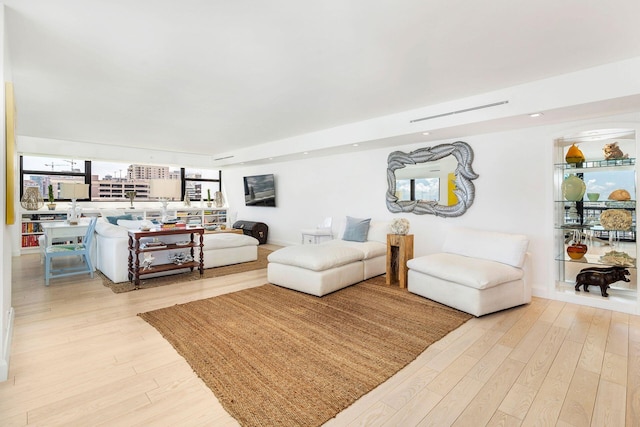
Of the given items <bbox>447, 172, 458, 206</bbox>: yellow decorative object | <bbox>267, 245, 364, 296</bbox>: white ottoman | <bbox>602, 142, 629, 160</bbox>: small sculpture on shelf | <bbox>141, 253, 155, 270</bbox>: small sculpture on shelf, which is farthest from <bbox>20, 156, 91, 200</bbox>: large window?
<bbox>602, 142, 629, 160</bbox>: small sculpture on shelf

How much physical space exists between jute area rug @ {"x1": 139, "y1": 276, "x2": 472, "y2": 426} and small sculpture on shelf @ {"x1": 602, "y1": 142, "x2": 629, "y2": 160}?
245 cm

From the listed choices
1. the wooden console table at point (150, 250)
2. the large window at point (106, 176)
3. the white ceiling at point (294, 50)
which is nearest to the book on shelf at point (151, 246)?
the wooden console table at point (150, 250)

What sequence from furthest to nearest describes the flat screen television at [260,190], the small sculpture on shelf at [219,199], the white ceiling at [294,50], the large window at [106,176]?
the small sculpture on shelf at [219,199], the flat screen television at [260,190], the large window at [106,176], the white ceiling at [294,50]

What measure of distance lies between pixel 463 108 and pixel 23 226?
8.32 m

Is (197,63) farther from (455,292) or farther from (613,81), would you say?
(613,81)

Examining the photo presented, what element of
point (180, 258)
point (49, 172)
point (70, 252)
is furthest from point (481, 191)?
point (49, 172)

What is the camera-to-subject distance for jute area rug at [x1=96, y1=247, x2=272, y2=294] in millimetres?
4074

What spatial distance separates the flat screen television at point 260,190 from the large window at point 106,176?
152 cm

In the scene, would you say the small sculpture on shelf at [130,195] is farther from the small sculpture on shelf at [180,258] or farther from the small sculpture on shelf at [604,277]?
the small sculpture on shelf at [604,277]

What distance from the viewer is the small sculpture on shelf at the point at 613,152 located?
135 inches

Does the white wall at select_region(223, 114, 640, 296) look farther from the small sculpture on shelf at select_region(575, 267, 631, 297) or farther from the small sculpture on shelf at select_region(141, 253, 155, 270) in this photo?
the small sculpture on shelf at select_region(141, 253, 155, 270)

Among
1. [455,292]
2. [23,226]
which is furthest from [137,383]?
[23,226]

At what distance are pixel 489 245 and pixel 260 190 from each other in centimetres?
569

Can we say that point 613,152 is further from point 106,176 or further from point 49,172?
point 49,172
